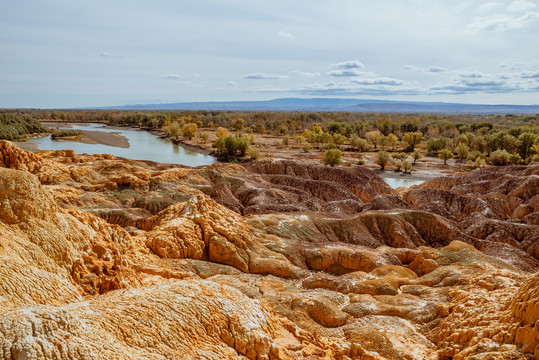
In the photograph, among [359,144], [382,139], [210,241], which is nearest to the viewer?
[210,241]

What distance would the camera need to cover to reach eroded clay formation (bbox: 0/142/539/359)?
9906 millimetres

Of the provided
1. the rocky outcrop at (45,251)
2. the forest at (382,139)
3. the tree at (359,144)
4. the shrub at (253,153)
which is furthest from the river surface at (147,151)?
the rocky outcrop at (45,251)

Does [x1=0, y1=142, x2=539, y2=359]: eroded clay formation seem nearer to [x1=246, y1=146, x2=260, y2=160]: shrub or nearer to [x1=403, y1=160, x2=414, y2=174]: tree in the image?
[x1=403, y1=160, x2=414, y2=174]: tree

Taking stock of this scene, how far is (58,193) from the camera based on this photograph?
34875 mm

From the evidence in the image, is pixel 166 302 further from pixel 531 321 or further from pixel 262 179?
pixel 262 179

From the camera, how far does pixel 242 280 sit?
21.0 metres

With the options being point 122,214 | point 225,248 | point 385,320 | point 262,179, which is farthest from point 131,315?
point 262,179

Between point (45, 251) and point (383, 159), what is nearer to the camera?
point (45, 251)

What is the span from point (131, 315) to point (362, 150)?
100405 mm

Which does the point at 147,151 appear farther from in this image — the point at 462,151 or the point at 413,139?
the point at 462,151

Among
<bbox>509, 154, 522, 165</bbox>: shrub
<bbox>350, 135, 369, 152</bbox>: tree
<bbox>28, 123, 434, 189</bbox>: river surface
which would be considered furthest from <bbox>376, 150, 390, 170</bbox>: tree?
<bbox>509, 154, 522, 165</bbox>: shrub

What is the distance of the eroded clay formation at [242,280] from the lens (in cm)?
991

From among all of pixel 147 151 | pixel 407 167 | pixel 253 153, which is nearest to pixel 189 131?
pixel 147 151

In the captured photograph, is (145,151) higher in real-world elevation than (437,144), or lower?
lower
